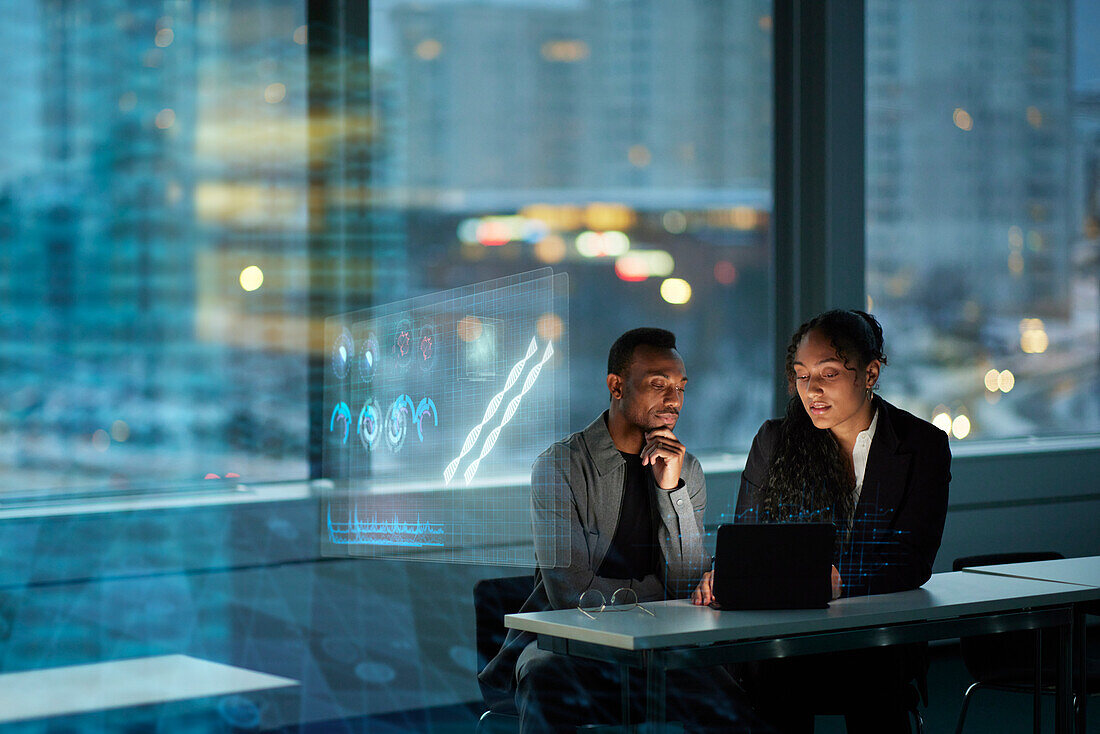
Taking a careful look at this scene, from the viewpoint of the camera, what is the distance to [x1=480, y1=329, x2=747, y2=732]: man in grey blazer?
8.86 feet

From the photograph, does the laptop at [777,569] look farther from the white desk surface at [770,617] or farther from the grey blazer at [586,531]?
the grey blazer at [586,531]

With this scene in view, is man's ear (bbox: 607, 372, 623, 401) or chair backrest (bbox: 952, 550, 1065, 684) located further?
chair backrest (bbox: 952, 550, 1065, 684)

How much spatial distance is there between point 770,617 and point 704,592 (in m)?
0.23

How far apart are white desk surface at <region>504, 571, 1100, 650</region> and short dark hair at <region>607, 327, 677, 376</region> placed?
62 centimetres

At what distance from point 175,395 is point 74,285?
477 mm

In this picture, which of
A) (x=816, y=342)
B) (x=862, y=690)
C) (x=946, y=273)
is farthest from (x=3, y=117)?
(x=946, y=273)

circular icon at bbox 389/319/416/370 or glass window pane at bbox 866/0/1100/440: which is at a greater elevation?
glass window pane at bbox 866/0/1100/440

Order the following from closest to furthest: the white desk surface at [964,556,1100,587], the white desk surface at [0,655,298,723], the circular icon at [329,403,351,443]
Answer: the circular icon at [329,403,351,443]
the white desk surface at [964,556,1100,587]
the white desk surface at [0,655,298,723]

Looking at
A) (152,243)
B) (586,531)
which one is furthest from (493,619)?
(152,243)

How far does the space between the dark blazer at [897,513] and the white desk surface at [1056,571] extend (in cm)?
42

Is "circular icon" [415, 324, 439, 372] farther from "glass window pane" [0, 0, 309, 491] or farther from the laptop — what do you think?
"glass window pane" [0, 0, 309, 491]

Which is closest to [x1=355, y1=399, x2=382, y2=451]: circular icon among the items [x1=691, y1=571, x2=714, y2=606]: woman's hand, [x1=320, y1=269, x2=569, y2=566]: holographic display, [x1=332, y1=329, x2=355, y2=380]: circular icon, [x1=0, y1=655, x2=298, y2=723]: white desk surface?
[x1=320, y1=269, x2=569, y2=566]: holographic display

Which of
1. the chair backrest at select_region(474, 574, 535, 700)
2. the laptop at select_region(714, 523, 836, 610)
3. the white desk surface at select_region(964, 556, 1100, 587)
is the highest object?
the laptop at select_region(714, 523, 836, 610)

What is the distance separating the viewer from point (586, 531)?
2799 millimetres
